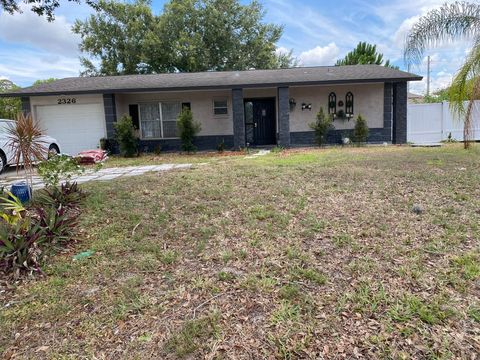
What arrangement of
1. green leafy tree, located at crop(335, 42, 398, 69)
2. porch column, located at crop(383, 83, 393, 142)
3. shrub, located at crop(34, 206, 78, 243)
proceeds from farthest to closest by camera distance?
1. green leafy tree, located at crop(335, 42, 398, 69)
2. porch column, located at crop(383, 83, 393, 142)
3. shrub, located at crop(34, 206, 78, 243)

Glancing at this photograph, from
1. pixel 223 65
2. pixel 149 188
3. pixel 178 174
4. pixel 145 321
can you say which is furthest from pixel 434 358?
pixel 223 65

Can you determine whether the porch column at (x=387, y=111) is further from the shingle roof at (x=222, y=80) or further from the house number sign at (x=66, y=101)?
the house number sign at (x=66, y=101)

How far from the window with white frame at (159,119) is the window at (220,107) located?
4.61 ft

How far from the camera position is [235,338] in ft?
7.66

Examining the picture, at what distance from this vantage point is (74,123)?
43.9ft

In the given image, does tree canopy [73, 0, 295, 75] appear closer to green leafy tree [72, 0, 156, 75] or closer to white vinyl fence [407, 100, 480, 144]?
green leafy tree [72, 0, 156, 75]

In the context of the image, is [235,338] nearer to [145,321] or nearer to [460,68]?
[145,321]

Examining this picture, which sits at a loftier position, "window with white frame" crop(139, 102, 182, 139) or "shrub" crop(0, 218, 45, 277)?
"window with white frame" crop(139, 102, 182, 139)

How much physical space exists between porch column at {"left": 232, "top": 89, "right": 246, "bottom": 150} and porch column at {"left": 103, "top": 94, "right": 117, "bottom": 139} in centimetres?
454

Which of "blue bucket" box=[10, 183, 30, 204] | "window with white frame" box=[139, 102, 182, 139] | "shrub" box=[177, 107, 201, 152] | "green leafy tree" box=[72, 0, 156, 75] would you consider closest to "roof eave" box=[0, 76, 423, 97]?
"shrub" box=[177, 107, 201, 152]

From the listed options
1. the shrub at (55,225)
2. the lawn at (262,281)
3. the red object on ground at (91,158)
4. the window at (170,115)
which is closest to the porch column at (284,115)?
the window at (170,115)

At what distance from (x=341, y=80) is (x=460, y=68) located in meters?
4.09

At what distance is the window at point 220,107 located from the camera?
13914mm

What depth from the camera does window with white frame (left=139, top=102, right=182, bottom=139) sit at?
13898 millimetres
